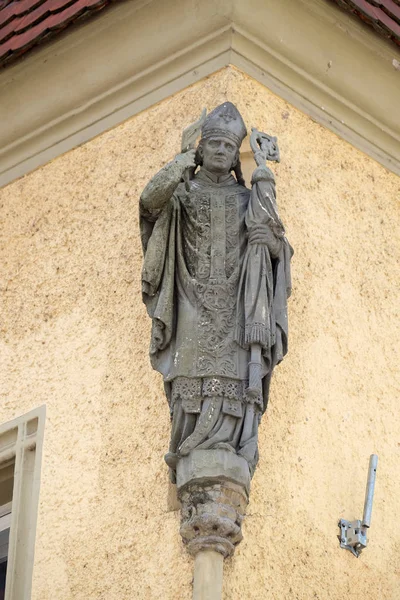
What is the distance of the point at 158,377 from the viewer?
28.8ft

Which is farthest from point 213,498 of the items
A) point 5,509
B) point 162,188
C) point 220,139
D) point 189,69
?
point 189,69

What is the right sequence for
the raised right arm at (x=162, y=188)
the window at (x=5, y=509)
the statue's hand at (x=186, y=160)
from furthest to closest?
the window at (x=5, y=509) < the statue's hand at (x=186, y=160) < the raised right arm at (x=162, y=188)

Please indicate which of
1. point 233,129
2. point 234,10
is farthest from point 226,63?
point 233,129

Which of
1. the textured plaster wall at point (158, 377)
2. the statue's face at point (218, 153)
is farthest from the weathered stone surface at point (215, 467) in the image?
the statue's face at point (218, 153)

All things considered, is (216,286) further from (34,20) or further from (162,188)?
(34,20)

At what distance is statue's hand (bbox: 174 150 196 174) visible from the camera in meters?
8.48

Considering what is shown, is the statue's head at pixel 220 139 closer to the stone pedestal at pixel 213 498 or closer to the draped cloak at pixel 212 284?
the draped cloak at pixel 212 284

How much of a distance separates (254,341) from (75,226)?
1.76 meters

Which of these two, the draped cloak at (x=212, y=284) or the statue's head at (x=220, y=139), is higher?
the statue's head at (x=220, y=139)

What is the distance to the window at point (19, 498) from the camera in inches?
346

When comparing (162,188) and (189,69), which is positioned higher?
(189,69)

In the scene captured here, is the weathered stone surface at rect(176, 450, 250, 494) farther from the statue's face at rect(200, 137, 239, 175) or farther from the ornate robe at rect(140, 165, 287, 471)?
the statue's face at rect(200, 137, 239, 175)

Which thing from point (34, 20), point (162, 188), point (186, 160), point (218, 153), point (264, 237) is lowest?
point (264, 237)

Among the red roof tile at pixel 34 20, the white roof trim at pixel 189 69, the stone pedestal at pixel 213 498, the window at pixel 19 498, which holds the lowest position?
the stone pedestal at pixel 213 498
